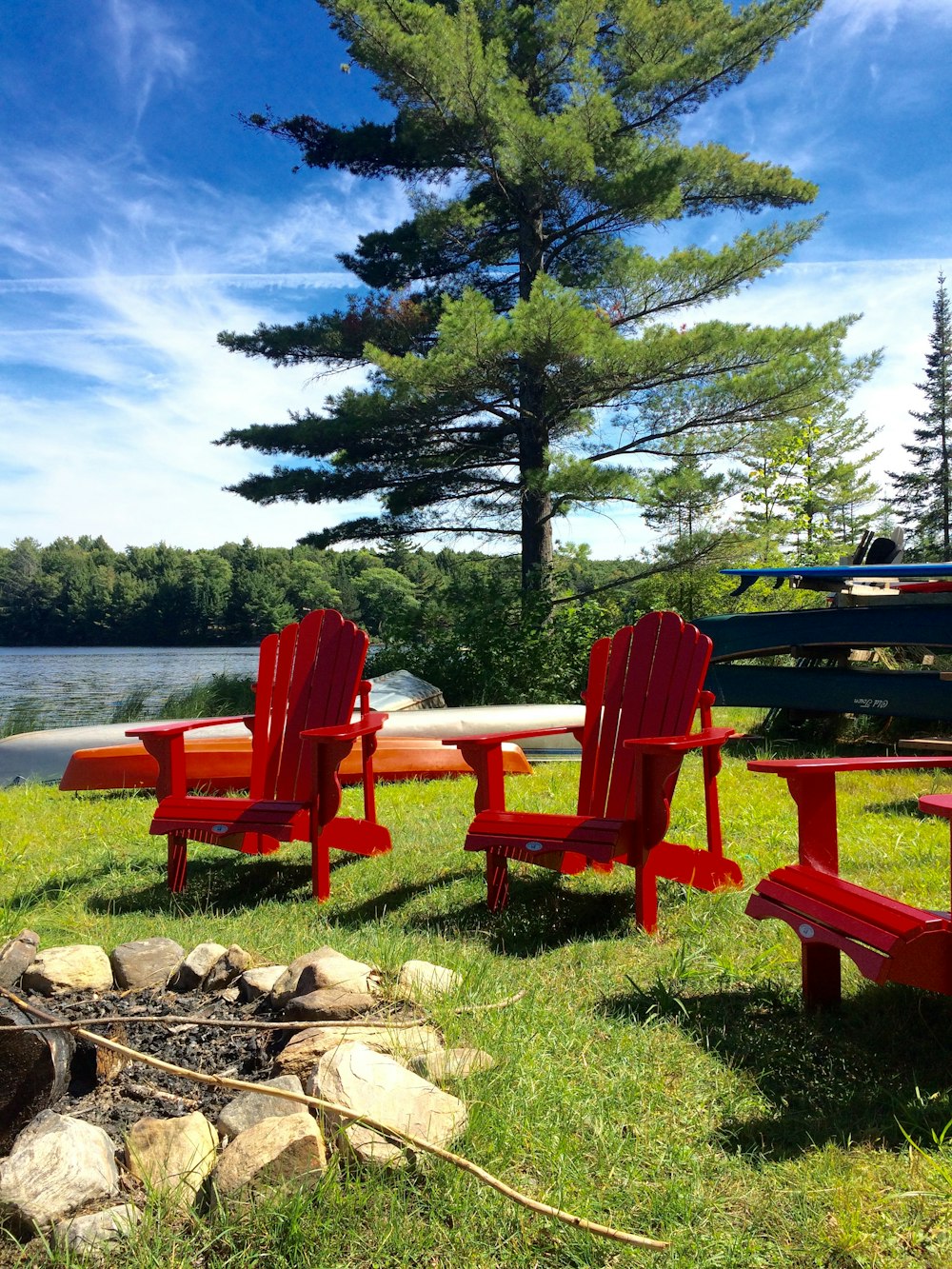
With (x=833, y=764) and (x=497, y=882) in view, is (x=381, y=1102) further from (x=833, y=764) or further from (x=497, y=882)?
(x=497, y=882)

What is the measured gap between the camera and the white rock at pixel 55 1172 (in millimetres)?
1510

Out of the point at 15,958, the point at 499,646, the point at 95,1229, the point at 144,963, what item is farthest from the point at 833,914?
the point at 499,646

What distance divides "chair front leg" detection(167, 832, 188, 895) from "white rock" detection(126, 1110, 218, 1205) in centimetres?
211

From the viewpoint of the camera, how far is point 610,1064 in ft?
6.85

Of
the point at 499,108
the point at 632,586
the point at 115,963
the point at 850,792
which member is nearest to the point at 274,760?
the point at 115,963

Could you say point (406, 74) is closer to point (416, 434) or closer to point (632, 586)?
point (416, 434)

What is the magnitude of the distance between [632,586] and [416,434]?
3.27 meters

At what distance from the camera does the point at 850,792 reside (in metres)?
5.30

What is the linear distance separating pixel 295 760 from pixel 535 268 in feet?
30.7

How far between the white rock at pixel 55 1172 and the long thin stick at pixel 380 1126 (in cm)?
23

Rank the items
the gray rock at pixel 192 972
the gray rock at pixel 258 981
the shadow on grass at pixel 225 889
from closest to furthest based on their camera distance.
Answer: the gray rock at pixel 258 981 → the gray rock at pixel 192 972 → the shadow on grass at pixel 225 889

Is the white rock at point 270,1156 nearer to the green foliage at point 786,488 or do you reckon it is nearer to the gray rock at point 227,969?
the gray rock at point 227,969

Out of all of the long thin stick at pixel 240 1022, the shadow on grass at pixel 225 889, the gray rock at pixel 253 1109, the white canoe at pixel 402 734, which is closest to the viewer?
the gray rock at pixel 253 1109

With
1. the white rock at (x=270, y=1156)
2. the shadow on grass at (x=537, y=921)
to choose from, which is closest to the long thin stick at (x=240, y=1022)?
the white rock at (x=270, y=1156)
